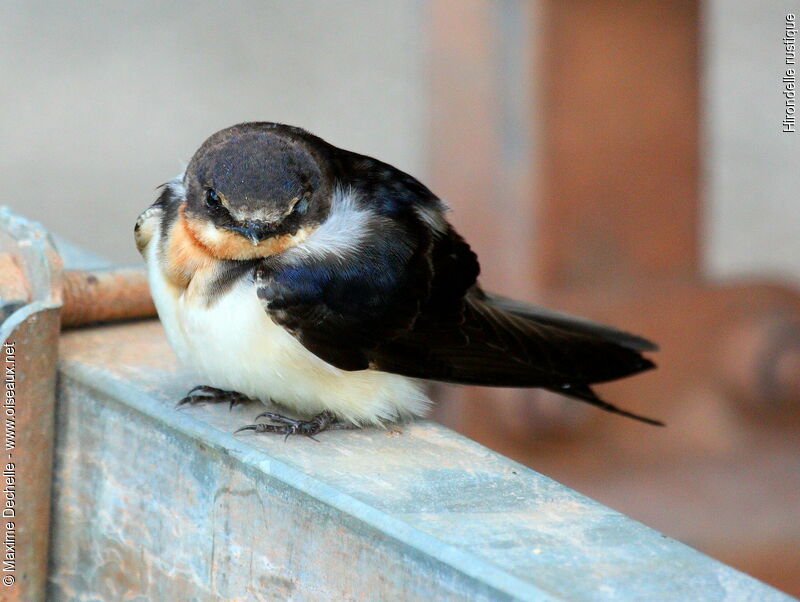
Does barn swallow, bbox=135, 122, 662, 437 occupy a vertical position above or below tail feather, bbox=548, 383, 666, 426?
above

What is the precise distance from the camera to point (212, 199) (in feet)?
6.52

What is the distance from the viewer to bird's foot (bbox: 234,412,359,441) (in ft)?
5.93

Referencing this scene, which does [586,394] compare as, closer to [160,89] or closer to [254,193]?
[254,193]

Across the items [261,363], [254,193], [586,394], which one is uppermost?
[254,193]

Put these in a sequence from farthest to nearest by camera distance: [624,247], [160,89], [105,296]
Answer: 1. [160,89]
2. [624,247]
3. [105,296]

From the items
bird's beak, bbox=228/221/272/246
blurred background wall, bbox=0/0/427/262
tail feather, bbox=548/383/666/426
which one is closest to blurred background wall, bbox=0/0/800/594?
tail feather, bbox=548/383/666/426

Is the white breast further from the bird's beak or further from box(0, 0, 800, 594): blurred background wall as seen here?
box(0, 0, 800, 594): blurred background wall

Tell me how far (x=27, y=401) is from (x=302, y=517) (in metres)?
0.54

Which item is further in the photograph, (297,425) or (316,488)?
(297,425)

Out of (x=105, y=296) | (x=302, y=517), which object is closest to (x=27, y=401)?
(x=105, y=296)

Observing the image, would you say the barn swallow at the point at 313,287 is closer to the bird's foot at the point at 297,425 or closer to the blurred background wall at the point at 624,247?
the bird's foot at the point at 297,425

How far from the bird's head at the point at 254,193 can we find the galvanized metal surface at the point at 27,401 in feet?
0.72

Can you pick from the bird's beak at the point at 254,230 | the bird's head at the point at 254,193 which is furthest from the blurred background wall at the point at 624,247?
the bird's beak at the point at 254,230

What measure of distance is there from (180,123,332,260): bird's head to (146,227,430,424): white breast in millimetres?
74
